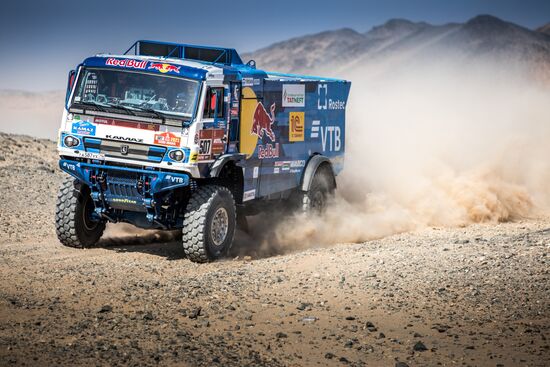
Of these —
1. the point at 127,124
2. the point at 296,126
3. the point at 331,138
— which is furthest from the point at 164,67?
the point at 331,138

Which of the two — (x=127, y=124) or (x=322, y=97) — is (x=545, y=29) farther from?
(x=127, y=124)

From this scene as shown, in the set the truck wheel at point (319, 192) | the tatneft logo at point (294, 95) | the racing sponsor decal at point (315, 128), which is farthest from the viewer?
the racing sponsor decal at point (315, 128)

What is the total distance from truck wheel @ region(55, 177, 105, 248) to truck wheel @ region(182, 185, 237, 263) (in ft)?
5.62

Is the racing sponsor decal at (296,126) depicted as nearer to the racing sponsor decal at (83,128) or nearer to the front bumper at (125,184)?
the front bumper at (125,184)

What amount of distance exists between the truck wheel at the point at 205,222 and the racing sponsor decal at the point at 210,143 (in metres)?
0.51

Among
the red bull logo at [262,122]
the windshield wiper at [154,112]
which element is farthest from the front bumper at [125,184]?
the red bull logo at [262,122]

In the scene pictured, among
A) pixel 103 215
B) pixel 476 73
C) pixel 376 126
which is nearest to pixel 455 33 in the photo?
pixel 476 73

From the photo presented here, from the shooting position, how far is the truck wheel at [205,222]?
12.6 metres

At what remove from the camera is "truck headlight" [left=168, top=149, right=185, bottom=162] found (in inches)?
482

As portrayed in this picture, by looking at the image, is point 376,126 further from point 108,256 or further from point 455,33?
point 455,33

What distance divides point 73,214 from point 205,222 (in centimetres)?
215

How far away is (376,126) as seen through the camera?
24625 mm

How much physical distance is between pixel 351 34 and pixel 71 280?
11144cm

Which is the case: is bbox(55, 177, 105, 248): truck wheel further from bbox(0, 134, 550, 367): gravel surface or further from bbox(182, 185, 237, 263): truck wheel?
bbox(182, 185, 237, 263): truck wheel
